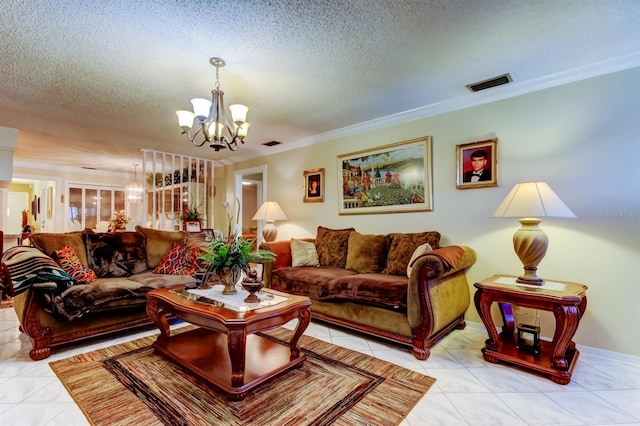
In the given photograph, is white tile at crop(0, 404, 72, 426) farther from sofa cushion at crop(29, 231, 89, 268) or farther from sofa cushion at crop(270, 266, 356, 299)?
sofa cushion at crop(270, 266, 356, 299)

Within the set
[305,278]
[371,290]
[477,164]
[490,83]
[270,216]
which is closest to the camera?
[371,290]

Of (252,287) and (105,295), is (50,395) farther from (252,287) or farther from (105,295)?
(252,287)

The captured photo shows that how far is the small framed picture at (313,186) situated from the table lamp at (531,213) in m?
2.47

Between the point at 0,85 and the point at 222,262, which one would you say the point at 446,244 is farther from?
the point at 0,85

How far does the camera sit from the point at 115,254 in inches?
130

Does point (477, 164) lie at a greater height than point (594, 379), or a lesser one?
greater

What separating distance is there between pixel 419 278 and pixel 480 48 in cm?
178

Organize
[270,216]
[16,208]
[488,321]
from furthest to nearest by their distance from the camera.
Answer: [16,208], [270,216], [488,321]

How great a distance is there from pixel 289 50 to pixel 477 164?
2102mm

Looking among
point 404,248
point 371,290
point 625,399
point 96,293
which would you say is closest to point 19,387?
point 96,293

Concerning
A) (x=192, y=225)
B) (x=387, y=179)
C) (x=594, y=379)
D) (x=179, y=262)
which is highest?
(x=387, y=179)

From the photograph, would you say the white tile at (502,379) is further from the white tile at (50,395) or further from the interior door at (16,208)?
the interior door at (16,208)

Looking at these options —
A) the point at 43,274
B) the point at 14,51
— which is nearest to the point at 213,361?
the point at 43,274

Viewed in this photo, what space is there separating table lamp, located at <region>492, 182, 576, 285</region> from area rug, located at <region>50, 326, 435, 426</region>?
3.98 feet
